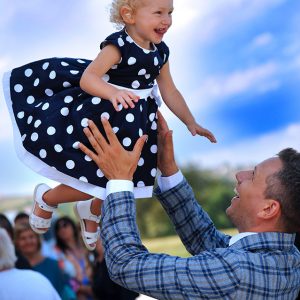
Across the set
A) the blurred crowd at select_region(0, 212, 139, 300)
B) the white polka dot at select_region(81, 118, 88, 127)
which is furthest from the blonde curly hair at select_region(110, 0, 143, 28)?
the blurred crowd at select_region(0, 212, 139, 300)

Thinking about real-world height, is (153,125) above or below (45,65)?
below

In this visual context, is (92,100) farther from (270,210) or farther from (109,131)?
(270,210)

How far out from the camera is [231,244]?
88.3 inches

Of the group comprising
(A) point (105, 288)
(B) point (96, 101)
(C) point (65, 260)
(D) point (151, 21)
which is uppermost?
(D) point (151, 21)

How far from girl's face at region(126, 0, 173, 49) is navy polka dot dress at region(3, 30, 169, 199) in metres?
0.04

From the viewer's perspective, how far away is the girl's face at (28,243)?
5.19 meters

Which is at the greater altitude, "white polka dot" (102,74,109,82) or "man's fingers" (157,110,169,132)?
"white polka dot" (102,74,109,82)

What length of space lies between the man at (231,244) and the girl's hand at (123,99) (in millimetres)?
67

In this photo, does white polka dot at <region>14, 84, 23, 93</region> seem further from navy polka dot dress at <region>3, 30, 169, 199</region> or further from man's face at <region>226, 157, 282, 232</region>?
man's face at <region>226, 157, 282, 232</region>

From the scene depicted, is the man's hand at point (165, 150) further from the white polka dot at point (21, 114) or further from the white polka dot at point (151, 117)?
the white polka dot at point (21, 114)

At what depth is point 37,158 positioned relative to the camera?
7.54 feet

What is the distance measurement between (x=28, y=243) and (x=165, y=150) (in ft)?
9.58

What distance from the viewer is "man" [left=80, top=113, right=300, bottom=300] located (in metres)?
2.10

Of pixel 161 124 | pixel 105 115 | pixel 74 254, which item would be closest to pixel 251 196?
pixel 161 124
